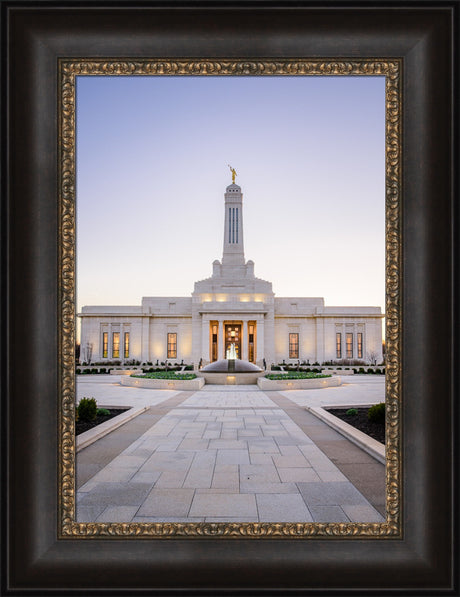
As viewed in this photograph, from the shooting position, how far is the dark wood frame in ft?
9.67

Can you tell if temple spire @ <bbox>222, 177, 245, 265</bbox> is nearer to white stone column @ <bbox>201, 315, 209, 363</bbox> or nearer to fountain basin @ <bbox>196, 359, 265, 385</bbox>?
white stone column @ <bbox>201, 315, 209, 363</bbox>

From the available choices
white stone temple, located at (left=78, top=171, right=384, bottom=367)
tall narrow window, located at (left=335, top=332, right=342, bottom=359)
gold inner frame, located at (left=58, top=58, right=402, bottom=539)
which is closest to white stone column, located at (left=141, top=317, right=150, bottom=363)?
white stone temple, located at (left=78, top=171, right=384, bottom=367)

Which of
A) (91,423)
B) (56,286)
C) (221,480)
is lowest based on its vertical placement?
(91,423)

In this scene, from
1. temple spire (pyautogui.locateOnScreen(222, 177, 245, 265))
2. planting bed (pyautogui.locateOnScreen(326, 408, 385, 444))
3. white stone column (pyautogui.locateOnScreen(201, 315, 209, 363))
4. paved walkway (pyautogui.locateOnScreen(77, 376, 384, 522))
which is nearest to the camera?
paved walkway (pyautogui.locateOnScreen(77, 376, 384, 522))

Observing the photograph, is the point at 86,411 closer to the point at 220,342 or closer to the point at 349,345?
the point at 220,342

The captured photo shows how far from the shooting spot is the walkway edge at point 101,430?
8023 millimetres

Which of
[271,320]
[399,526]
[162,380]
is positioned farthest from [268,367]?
[399,526]

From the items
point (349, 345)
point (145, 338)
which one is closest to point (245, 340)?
point (145, 338)

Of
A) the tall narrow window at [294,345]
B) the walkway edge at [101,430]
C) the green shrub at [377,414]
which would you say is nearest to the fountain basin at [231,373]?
the walkway edge at [101,430]

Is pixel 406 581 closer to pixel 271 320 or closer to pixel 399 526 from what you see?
pixel 399 526

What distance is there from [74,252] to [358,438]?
7180 millimetres

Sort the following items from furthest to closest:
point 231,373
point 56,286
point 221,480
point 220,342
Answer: point 220,342 < point 231,373 < point 221,480 < point 56,286

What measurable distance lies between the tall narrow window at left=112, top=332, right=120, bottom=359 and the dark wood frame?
161ft

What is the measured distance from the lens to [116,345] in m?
50.3
